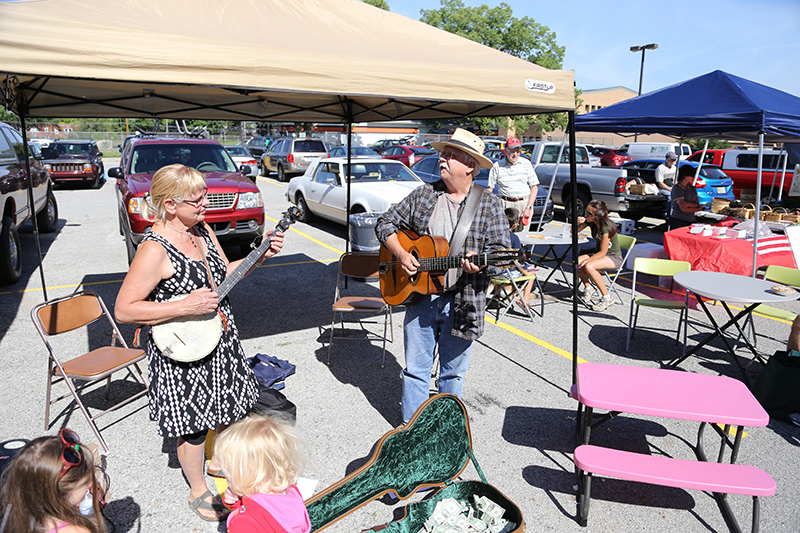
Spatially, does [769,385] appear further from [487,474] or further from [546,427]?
[487,474]

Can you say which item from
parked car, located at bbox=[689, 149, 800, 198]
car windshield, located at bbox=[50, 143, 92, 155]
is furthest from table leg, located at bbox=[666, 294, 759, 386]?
car windshield, located at bbox=[50, 143, 92, 155]

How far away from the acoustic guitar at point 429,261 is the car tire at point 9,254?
5.77 m

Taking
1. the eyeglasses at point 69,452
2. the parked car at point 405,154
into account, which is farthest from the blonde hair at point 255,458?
the parked car at point 405,154

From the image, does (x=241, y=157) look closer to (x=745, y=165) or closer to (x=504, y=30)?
(x=745, y=165)

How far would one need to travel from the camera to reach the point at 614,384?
2.99 meters

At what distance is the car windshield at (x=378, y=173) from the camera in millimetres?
9961

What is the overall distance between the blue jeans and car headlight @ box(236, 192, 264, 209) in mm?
5014

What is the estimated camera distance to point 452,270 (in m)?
2.91

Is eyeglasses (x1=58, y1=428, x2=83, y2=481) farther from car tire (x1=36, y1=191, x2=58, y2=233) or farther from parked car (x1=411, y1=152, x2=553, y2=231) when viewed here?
parked car (x1=411, y1=152, x2=553, y2=231)

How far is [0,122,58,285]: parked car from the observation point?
6242 millimetres

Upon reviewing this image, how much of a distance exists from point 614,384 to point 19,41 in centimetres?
360

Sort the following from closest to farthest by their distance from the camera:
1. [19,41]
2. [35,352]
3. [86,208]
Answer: [19,41], [35,352], [86,208]

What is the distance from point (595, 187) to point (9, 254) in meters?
11.9

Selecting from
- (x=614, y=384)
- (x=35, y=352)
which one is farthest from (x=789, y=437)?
(x=35, y=352)
